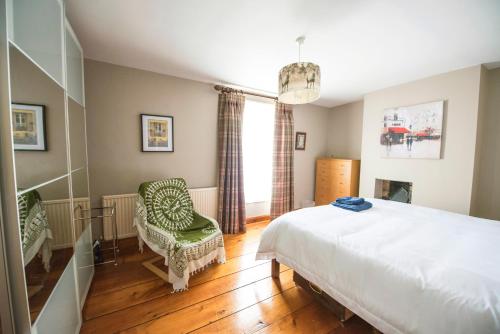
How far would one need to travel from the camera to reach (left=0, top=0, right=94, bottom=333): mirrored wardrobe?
28.6 inches

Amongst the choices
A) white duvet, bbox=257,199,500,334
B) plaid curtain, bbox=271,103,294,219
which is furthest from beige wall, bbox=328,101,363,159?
white duvet, bbox=257,199,500,334

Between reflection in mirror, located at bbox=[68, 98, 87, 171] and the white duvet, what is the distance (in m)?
1.81

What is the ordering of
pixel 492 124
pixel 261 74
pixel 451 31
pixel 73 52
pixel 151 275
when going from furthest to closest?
pixel 261 74, pixel 492 124, pixel 151 275, pixel 451 31, pixel 73 52

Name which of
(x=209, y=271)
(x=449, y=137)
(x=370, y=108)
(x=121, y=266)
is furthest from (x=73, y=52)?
(x=449, y=137)

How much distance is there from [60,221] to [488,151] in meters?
4.50

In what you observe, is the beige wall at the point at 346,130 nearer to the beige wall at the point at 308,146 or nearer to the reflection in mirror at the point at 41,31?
the beige wall at the point at 308,146

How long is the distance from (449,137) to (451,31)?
4.75 ft

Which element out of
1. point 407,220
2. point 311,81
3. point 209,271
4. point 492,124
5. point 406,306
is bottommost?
point 209,271

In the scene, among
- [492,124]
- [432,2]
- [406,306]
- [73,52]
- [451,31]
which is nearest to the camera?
[406,306]

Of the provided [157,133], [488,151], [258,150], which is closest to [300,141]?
[258,150]

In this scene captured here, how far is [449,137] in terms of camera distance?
2.54 metres

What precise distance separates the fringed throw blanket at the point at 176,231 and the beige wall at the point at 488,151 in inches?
134

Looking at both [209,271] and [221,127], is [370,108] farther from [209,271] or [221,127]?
[209,271]

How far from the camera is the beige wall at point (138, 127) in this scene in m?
2.40
